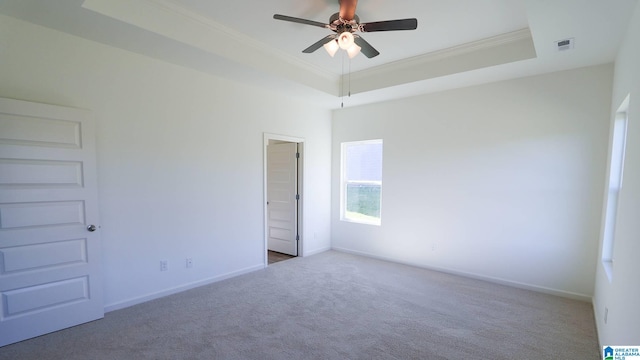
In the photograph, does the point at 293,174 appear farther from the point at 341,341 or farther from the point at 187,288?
the point at 341,341

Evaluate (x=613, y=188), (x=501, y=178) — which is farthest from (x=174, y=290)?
(x=613, y=188)

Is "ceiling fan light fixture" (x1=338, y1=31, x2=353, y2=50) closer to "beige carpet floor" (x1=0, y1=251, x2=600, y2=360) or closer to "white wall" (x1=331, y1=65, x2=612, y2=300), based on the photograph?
"white wall" (x1=331, y1=65, x2=612, y2=300)

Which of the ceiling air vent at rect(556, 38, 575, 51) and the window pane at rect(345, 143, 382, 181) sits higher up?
the ceiling air vent at rect(556, 38, 575, 51)

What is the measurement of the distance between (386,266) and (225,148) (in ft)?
10.2

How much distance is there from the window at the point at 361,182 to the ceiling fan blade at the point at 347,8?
289 cm

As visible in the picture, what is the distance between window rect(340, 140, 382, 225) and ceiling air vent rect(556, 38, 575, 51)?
2.73 metres

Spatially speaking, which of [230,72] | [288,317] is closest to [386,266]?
[288,317]

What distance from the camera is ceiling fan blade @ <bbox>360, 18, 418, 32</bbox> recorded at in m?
2.23

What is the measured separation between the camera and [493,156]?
3.94 metres

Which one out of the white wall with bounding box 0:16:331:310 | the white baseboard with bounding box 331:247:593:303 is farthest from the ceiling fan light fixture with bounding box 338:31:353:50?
the white baseboard with bounding box 331:247:593:303

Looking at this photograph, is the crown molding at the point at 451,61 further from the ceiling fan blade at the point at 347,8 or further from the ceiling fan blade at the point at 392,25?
the ceiling fan blade at the point at 347,8

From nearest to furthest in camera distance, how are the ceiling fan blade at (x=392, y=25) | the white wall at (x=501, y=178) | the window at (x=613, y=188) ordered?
the ceiling fan blade at (x=392, y=25)
the window at (x=613, y=188)
the white wall at (x=501, y=178)

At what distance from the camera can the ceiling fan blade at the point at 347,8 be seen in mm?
2424

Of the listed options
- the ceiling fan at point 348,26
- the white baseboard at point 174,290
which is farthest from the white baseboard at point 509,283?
the ceiling fan at point 348,26
